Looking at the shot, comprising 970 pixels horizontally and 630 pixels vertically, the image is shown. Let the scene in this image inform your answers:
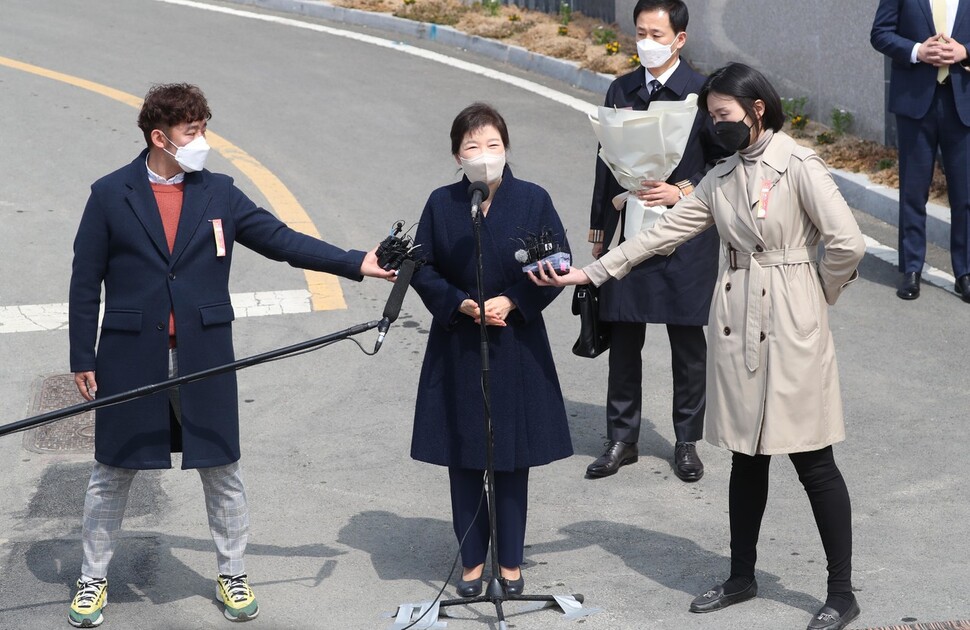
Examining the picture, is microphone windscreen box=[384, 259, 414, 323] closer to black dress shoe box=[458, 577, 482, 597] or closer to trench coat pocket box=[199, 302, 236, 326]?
trench coat pocket box=[199, 302, 236, 326]

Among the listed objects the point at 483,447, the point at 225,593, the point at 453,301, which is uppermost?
the point at 453,301

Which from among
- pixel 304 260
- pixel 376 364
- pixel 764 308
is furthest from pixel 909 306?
pixel 304 260

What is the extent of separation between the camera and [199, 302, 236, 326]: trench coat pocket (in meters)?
5.04

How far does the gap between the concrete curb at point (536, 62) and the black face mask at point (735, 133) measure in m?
4.87

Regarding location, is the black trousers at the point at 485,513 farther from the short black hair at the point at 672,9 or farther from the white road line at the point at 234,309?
the white road line at the point at 234,309

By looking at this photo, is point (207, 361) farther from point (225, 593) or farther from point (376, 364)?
point (376, 364)

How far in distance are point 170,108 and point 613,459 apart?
110 inches

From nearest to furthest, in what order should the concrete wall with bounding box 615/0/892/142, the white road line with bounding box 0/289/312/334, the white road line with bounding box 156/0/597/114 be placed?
the white road line with bounding box 0/289/312/334
the concrete wall with bounding box 615/0/892/142
the white road line with bounding box 156/0/597/114

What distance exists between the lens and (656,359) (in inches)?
307

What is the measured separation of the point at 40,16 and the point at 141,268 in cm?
1210

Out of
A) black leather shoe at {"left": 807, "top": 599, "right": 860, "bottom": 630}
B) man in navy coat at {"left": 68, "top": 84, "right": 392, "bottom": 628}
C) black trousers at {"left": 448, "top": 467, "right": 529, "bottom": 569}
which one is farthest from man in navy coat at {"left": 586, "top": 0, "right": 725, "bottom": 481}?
man in navy coat at {"left": 68, "top": 84, "right": 392, "bottom": 628}

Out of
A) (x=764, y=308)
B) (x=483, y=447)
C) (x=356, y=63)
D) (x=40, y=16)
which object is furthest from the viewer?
(x=40, y=16)

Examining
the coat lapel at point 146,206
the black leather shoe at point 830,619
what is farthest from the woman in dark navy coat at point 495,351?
the black leather shoe at point 830,619

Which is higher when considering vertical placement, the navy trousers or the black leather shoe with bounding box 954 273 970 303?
the navy trousers
